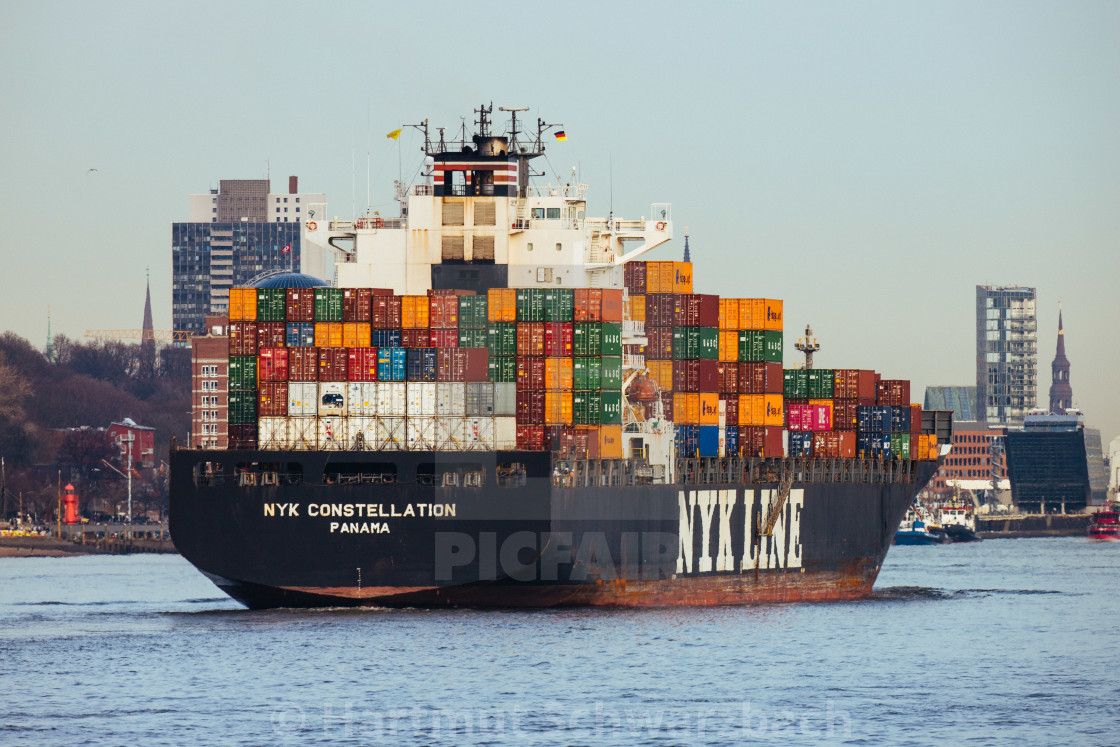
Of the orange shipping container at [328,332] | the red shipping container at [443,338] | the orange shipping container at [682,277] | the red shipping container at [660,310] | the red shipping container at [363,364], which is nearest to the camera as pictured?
the red shipping container at [363,364]

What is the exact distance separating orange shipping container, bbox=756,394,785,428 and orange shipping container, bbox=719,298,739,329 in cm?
302

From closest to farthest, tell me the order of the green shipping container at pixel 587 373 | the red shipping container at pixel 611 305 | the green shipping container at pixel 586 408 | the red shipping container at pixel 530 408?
the red shipping container at pixel 530 408 → the green shipping container at pixel 586 408 → the green shipping container at pixel 587 373 → the red shipping container at pixel 611 305

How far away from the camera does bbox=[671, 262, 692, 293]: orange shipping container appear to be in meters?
70.1

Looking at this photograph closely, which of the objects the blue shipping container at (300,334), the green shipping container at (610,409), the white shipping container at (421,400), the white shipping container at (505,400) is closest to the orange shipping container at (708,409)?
the green shipping container at (610,409)

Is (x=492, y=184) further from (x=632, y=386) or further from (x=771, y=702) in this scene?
(x=771, y=702)

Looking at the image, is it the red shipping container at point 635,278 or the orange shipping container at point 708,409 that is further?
the red shipping container at point 635,278

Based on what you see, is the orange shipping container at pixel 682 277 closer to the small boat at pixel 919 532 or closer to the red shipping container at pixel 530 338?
the red shipping container at pixel 530 338

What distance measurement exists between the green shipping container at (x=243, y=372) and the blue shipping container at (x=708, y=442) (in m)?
16.5

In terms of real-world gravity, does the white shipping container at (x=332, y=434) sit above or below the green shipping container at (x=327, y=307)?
below

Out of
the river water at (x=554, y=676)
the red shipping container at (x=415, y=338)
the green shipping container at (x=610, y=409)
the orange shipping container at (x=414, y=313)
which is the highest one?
the orange shipping container at (x=414, y=313)

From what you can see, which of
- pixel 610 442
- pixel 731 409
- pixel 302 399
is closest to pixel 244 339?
pixel 302 399

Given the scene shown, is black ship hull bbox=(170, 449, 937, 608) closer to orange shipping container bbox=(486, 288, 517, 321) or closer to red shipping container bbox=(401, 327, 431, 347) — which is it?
red shipping container bbox=(401, 327, 431, 347)

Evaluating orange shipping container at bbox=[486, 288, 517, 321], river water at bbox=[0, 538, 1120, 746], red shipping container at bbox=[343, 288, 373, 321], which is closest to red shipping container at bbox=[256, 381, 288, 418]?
red shipping container at bbox=[343, 288, 373, 321]

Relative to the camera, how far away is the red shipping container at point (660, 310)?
69438 mm
